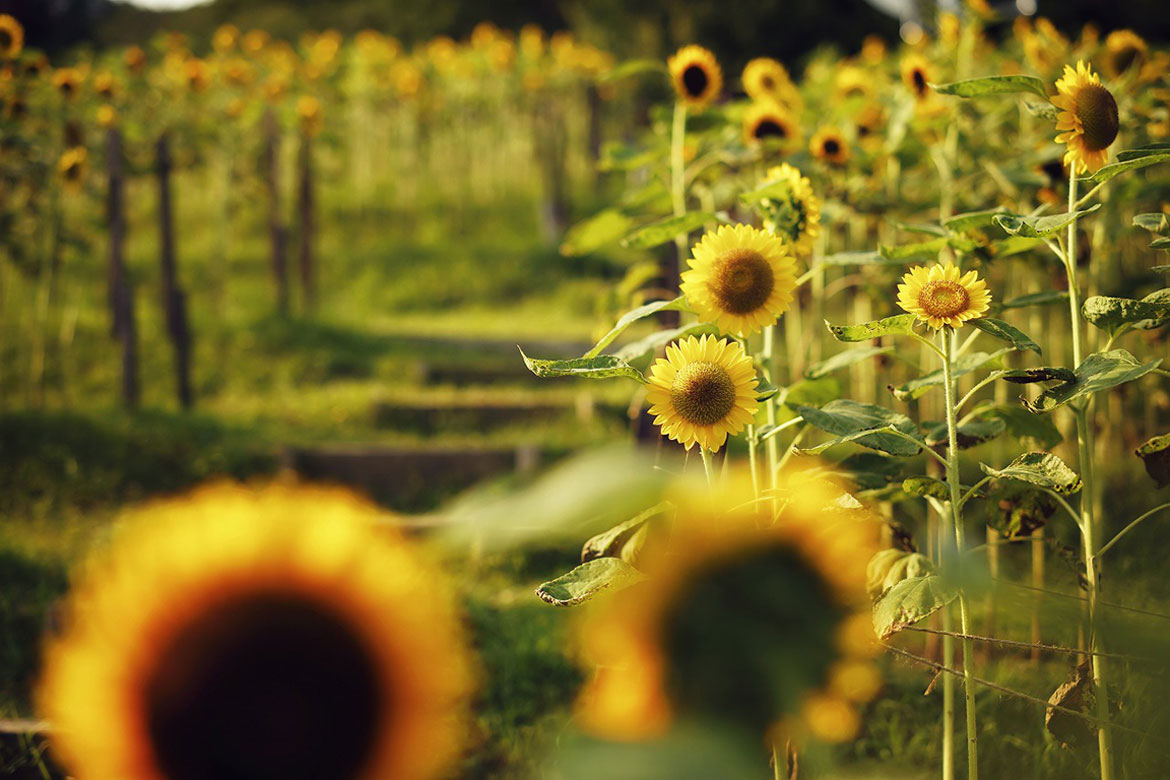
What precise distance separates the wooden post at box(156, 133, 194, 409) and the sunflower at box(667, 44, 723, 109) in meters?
3.55

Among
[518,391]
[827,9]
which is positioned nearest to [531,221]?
[518,391]

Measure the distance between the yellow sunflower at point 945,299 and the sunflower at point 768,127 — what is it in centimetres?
118

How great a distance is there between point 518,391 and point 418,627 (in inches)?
204

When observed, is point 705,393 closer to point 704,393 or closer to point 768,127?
point 704,393

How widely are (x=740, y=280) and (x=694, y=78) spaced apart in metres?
0.99

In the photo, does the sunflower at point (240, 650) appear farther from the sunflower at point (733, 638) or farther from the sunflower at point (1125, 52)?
the sunflower at point (1125, 52)

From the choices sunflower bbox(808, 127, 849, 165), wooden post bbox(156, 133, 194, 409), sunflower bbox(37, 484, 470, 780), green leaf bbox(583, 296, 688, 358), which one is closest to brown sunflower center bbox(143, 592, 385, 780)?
sunflower bbox(37, 484, 470, 780)

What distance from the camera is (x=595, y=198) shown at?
34.1ft

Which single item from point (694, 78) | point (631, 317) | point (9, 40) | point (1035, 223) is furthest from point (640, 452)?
point (9, 40)

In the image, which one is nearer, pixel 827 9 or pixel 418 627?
pixel 418 627

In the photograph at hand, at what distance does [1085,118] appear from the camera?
1.27 metres

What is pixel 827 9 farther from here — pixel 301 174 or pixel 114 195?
pixel 114 195

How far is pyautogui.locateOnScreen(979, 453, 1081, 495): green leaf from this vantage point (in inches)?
44.6

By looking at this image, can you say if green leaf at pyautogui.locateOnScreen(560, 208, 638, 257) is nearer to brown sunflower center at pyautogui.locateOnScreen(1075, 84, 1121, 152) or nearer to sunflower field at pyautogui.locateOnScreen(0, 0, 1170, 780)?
sunflower field at pyautogui.locateOnScreen(0, 0, 1170, 780)
